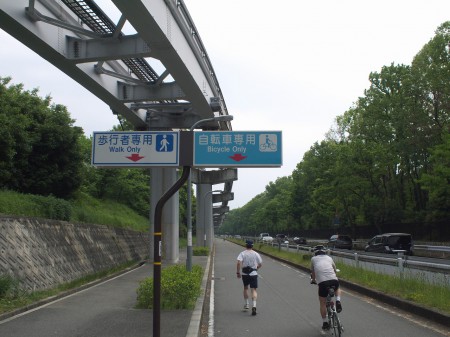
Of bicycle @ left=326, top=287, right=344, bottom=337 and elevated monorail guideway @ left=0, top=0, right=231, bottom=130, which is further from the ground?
elevated monorail guideway @ left=0, top=0, right=231, bottom=130

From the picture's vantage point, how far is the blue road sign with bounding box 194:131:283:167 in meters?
7.04

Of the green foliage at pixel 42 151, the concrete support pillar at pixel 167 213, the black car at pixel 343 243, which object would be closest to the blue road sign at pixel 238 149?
the green foliage at pixel 42 151

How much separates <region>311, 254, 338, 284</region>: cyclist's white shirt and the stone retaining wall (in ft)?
24.8

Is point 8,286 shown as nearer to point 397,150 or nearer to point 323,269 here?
Result: point 323,269

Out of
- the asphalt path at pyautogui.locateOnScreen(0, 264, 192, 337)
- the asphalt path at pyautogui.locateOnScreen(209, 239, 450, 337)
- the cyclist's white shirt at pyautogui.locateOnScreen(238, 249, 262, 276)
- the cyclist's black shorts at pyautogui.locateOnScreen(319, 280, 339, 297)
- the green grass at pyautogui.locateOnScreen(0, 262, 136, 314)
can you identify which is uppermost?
the cyclist's white shirt at pyautogui.locateOnScreen(238, 249, 262, 276)

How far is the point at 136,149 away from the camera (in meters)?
7.03

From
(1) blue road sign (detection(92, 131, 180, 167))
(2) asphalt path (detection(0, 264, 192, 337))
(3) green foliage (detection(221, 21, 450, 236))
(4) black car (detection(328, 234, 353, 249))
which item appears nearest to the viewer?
(1) blue road sign (detection(92, 131, 180, 167))

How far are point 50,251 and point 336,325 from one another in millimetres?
10406

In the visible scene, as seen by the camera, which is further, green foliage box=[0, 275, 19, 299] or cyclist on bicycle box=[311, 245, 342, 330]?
green foliage box=[0, 275, 19, 299]

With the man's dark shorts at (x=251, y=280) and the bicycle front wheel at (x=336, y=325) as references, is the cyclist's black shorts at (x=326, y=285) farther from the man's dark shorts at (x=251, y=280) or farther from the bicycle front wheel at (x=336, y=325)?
the man's dark shorts at (x=251, y=280)

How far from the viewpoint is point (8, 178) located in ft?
63.6

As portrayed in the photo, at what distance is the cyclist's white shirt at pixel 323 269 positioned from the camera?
848 cm

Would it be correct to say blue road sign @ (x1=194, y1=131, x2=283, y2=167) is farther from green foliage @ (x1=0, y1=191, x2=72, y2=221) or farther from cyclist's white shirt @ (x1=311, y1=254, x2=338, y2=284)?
green foliage @ (x1=0, y1=191, x2=72, y2=221)

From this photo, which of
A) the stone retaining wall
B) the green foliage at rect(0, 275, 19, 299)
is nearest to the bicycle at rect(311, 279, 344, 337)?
the green foliage at rect(0, 275, 19, 299)
